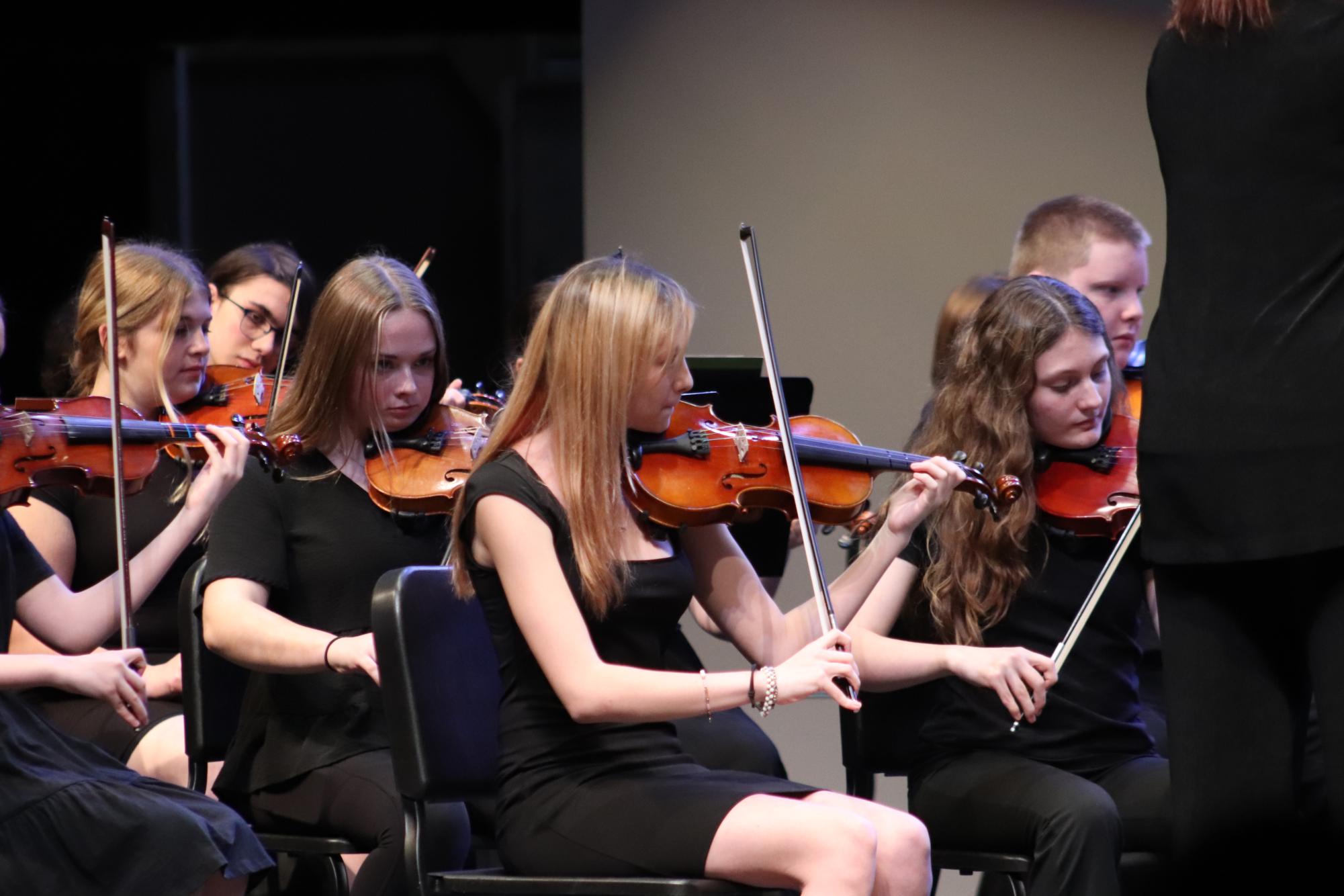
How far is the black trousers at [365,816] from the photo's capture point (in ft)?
6.68

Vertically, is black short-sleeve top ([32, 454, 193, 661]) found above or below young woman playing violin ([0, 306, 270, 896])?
above

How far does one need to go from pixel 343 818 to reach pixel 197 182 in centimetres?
Result: 268

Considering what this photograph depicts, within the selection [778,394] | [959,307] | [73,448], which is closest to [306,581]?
[73,448]

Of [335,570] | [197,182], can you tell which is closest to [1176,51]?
[335,570]

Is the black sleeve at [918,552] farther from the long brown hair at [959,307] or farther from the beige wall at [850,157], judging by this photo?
the beige wall at [850,157]

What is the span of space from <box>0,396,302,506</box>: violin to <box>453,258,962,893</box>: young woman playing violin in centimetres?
63

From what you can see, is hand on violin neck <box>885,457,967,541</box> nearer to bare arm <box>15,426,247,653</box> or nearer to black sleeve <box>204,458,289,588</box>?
black sleeve <box>204,458,289,588</box>

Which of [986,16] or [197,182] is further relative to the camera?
[197,182]

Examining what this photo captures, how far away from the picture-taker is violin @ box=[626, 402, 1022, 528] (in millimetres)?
2008

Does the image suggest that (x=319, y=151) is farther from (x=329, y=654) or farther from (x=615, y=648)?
(x=615, y=648)

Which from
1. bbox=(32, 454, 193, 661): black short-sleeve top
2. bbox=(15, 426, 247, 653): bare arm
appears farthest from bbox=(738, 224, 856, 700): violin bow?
bbox=(32, 454, 193, 661): black short-sleeve top

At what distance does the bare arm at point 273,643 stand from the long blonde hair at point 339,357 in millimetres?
321

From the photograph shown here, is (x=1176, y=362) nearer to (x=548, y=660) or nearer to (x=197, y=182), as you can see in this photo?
(x=548, y=660)

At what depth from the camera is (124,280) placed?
9.18 ft
